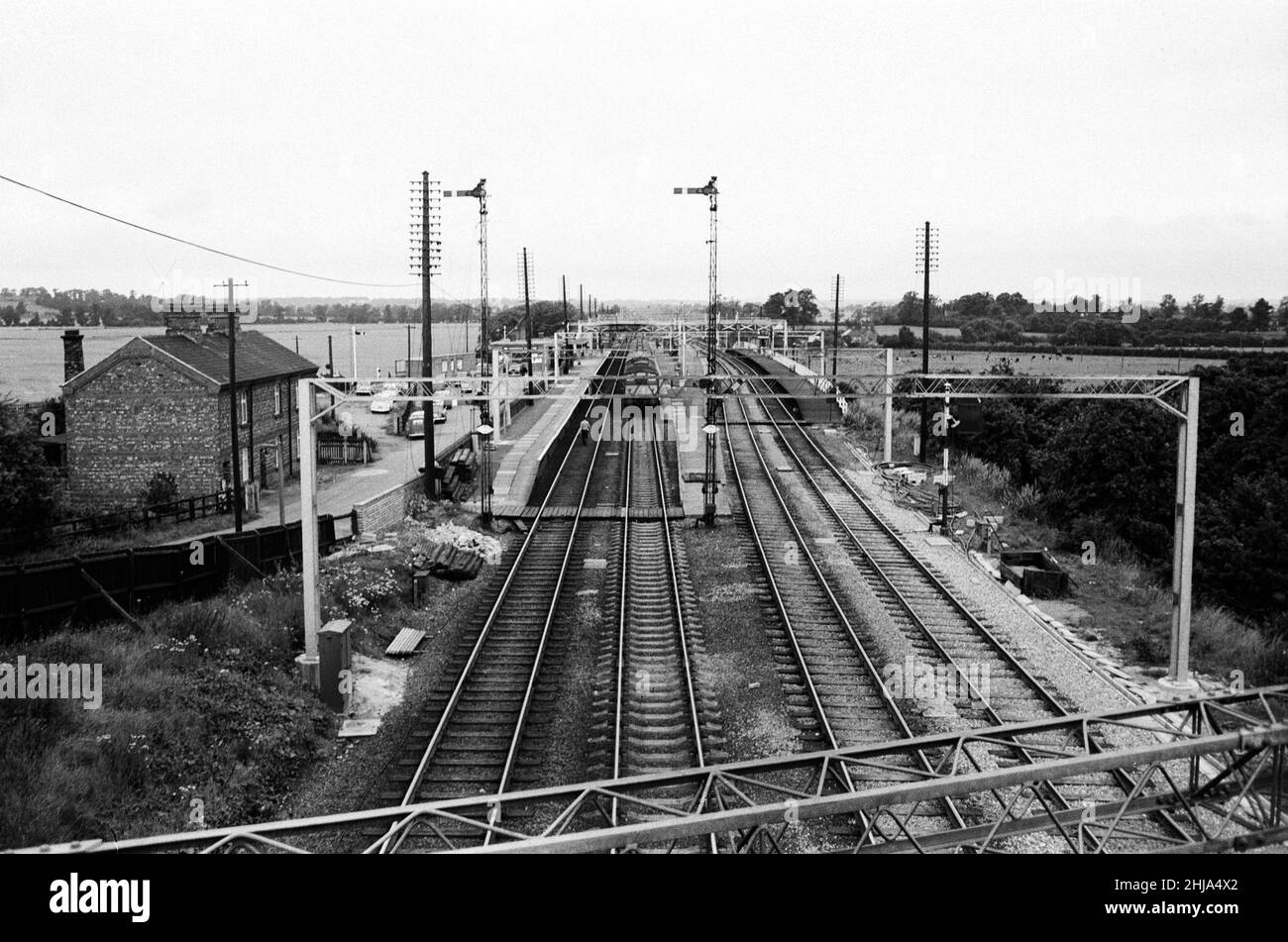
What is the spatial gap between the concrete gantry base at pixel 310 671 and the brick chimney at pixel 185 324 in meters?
21.3

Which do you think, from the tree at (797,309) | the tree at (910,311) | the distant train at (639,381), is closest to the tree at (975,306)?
the tree at (910,311)

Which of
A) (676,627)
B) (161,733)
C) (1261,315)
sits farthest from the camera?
(1261,315)

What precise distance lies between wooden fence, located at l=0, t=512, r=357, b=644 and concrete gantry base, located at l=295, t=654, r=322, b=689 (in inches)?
125

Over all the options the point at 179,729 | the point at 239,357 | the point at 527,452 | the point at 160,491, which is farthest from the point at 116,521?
the point at 179,729

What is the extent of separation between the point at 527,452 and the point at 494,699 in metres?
23.8

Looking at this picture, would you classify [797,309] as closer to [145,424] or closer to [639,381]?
[639,381]

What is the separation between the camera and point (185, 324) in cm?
3422

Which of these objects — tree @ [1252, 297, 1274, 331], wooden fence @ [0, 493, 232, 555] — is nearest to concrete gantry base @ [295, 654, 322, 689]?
wooden fence @ [0, 493, 232, 555]

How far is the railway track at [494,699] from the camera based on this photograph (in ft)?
39.7

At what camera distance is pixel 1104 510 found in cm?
3089

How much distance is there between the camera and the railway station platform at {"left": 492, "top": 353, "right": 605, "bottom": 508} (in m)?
31.5
